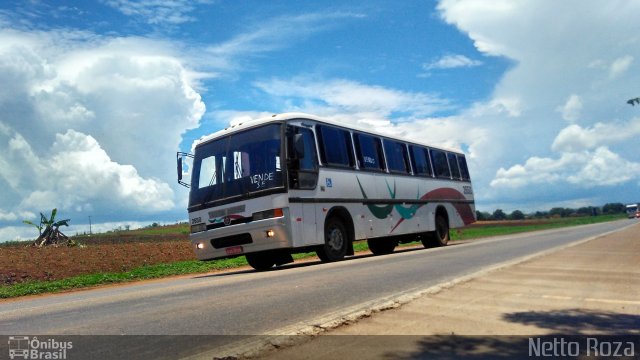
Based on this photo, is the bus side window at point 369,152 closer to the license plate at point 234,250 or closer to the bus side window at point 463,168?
the license plate at point 234,250

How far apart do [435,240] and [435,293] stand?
542 inches

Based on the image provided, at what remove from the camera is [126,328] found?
18.3 feet

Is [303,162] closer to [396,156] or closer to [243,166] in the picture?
[243,166]

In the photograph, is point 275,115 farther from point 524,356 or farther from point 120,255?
point 120,255

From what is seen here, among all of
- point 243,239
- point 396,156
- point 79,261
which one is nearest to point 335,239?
point 243,239

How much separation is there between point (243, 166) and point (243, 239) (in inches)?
67.4

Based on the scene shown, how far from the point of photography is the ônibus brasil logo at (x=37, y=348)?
454 cm

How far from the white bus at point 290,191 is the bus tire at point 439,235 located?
11.1 feet

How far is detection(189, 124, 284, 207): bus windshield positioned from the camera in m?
12.3

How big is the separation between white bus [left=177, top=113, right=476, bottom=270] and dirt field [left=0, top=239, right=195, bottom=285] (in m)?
9.76

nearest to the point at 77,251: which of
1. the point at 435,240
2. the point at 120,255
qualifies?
the point at 120,255

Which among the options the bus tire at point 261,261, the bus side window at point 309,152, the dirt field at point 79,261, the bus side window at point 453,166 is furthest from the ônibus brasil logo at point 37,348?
the bus side window at point 453,166

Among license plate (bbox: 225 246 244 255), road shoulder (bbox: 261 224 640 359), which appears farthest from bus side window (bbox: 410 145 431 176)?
road shoulder (bbox: 261 224 640 359)

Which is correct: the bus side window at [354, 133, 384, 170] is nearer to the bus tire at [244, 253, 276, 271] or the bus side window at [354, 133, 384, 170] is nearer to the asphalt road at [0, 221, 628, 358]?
the bus tire at [244, 253, 276, 271]
